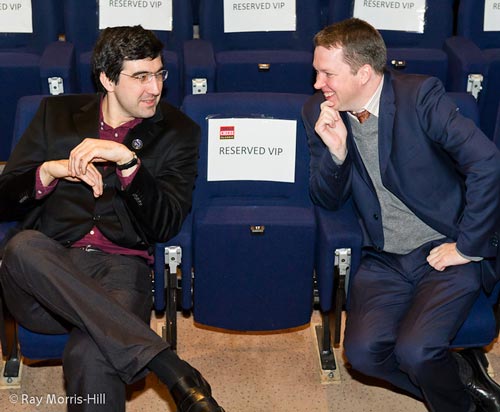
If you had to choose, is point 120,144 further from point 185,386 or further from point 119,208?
point 185,386

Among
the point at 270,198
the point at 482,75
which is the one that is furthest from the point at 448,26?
the point at 270,198

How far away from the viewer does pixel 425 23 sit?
159 inches

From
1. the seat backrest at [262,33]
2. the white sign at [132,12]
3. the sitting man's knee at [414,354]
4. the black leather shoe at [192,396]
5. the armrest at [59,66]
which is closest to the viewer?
the black leather shoe at [192,396]

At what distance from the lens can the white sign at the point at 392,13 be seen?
399 cm

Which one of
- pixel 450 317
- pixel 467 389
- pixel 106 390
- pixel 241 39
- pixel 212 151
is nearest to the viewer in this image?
pixel 106 390

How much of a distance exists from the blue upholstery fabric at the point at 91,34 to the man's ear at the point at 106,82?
0.96 m

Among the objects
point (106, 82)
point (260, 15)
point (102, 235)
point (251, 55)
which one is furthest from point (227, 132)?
point (260, 15)

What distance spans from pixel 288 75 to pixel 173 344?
4.58 feet

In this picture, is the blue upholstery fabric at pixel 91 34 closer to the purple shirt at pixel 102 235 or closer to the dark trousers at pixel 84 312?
the purple shirt at pixel 102 235

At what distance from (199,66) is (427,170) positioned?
4.28ft

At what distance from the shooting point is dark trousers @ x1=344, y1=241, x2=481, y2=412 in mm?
2508

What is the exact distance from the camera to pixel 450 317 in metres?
2.54

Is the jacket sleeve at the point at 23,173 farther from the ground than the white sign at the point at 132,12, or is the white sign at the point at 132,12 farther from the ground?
the white sign at the point at 132,12

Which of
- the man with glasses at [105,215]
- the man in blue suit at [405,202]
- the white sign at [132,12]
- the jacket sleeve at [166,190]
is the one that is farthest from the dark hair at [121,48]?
the white sign at [132,12]
